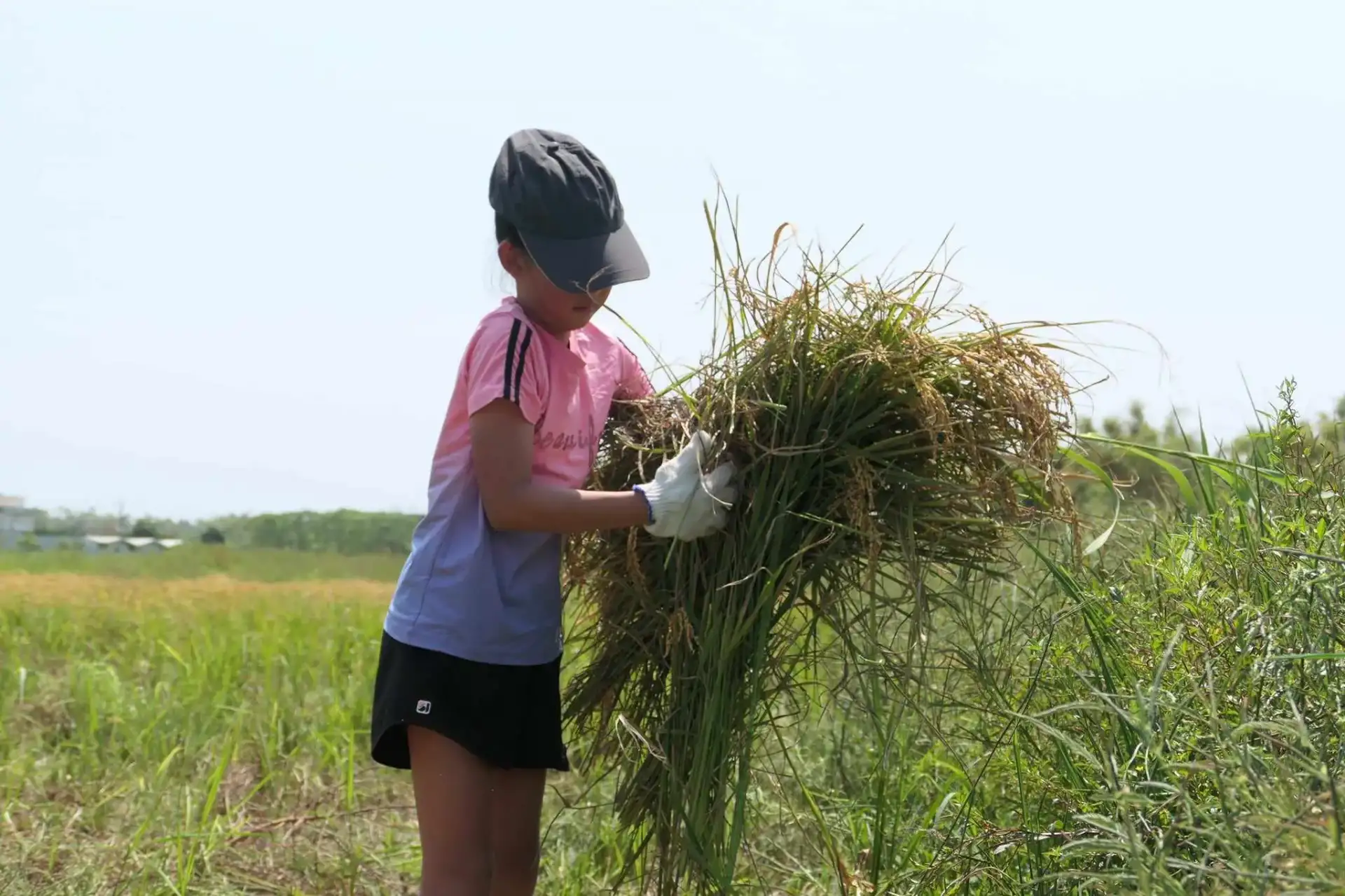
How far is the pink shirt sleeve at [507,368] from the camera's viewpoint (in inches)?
74.8

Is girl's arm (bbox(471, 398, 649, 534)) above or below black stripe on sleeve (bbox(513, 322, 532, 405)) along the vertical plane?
below

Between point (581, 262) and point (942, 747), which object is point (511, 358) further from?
point (942, 747)

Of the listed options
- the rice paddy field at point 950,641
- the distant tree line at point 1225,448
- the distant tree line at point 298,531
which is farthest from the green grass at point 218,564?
the distant tree line at point 1225,448

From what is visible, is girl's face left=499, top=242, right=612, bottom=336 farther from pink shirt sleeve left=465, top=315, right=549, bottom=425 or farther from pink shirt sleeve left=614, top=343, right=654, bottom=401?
pink shirt sleeve left=614, top=343, right=654, bottom=401

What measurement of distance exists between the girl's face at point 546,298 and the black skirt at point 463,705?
21.7 inches

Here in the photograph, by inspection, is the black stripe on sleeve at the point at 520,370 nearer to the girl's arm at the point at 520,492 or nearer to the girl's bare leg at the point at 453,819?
the girl's arm at the point at 520,492

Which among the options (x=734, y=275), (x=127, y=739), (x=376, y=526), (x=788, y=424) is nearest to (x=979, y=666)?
(x=788, y=424)

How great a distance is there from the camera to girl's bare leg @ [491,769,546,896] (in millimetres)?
2119

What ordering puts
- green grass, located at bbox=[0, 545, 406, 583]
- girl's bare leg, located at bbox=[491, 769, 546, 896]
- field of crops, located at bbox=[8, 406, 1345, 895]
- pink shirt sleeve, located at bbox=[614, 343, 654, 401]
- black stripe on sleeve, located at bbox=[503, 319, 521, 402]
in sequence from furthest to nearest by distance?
1. green grass, located at bbox=[0, 545, 406, 583]
2. pink shirt sleeve, located at bbox=[614, 343, 654, 401]
3. girl's bare leg, located at bbox=[491, 769, 546, 896]
4. black stripe on sleeve, located at bbox=[503, 319, 521, 402]
5. field of crops, located at bbox=[8, 406, 1345, 895]

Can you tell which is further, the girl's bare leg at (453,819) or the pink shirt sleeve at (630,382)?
the pink shirt sleeve at (630,382)

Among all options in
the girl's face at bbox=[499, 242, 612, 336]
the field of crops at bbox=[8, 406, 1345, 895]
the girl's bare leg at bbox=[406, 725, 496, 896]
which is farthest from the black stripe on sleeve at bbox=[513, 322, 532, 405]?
the field of crops at bbox=[8, 406, 1345, 895]

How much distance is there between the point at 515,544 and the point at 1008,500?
0.77 metres

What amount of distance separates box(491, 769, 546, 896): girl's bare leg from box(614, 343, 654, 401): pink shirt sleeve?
0.67 m

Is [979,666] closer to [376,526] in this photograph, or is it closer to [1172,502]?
[1172,502]
